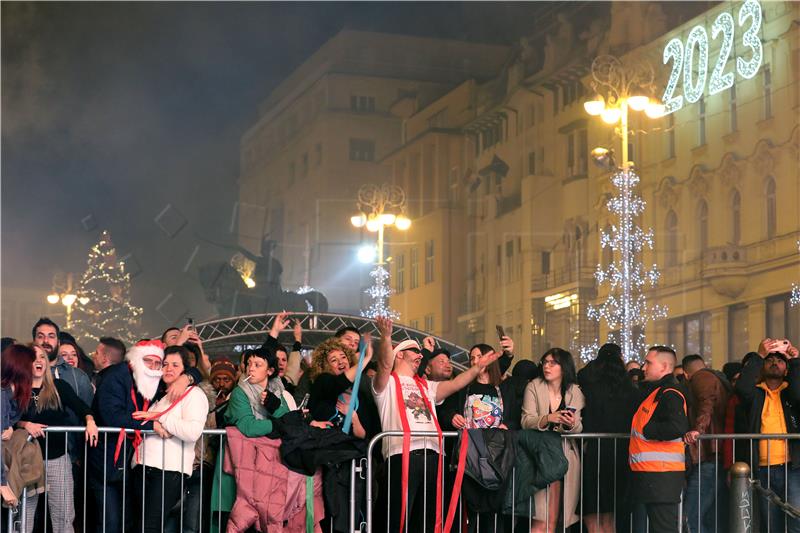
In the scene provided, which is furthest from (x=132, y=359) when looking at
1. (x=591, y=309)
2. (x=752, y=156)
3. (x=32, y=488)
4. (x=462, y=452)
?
(x=591, y=309)

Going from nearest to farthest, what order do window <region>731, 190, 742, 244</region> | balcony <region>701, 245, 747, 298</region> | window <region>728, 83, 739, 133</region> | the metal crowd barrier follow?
the metal crowd barrier
balcony <region>701, 245, 747, 298</region>
window <region>731, 190, 742, 244</region>
window <region>728, 83, 739, 133</region>

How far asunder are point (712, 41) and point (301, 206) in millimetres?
12718

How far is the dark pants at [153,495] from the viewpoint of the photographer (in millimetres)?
7453

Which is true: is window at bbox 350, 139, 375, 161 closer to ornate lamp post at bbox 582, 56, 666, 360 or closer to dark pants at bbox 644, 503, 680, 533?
ornate lamp post at bbox 582, 56, 666, 360

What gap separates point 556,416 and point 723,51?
1786 cm

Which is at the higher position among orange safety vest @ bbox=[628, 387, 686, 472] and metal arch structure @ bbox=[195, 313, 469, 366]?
metal arch structure @ bbox=[195, 313, 469, 366]

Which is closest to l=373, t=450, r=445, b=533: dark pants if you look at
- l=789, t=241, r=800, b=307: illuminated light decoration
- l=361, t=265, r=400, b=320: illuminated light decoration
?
l=789, t=241, r=800, b=307: illuminated light decoration

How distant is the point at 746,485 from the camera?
6.62 m

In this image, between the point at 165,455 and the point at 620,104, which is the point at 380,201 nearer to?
the point at 620,104

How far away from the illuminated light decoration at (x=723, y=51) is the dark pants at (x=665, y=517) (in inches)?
694

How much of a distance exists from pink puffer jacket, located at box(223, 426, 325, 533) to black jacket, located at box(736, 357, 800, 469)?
2885 millimetres

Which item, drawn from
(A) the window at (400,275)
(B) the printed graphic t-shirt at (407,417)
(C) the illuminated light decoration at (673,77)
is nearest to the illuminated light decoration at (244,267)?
(A) the window at (400,275)

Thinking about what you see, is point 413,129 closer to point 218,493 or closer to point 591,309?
point 591,309

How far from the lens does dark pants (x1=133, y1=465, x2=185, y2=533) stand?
7.45 metres
